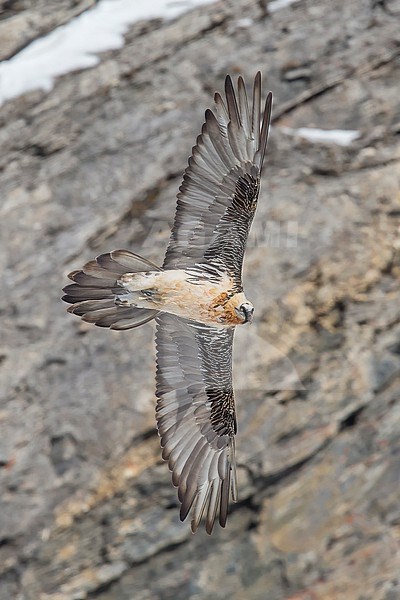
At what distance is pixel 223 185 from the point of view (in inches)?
311

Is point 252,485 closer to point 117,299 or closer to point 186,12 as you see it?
point 117,299

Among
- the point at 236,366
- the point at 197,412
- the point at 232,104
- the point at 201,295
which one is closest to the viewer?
the point at 232,104

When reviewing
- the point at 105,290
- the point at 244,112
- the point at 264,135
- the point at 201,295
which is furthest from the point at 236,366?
the point at 244,112

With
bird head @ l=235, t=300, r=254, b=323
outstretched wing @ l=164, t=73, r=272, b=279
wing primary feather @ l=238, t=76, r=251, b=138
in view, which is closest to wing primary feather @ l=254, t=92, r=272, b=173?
outstretched wing @ l=164, t=73, r=272, b=279

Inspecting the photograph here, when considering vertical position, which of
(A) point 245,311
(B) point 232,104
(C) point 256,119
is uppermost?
(B) point 232,104

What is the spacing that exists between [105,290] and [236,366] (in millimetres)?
2925

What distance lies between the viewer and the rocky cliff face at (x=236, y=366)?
10422 mm

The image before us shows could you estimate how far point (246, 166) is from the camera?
7.85 m

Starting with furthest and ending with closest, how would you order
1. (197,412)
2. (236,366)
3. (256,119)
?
1. (236,366)
2. (197,412)
3. (256,119)

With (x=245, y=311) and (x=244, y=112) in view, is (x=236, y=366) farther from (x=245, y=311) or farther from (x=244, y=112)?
(x=244, y=112)

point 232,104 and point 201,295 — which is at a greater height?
point 232,104

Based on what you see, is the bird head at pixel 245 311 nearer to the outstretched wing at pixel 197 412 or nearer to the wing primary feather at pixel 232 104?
the outstretched wing at pixel 197 412

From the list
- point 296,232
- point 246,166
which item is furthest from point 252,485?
point 246,166

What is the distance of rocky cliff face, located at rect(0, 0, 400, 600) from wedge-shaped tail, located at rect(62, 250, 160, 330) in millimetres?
2464
